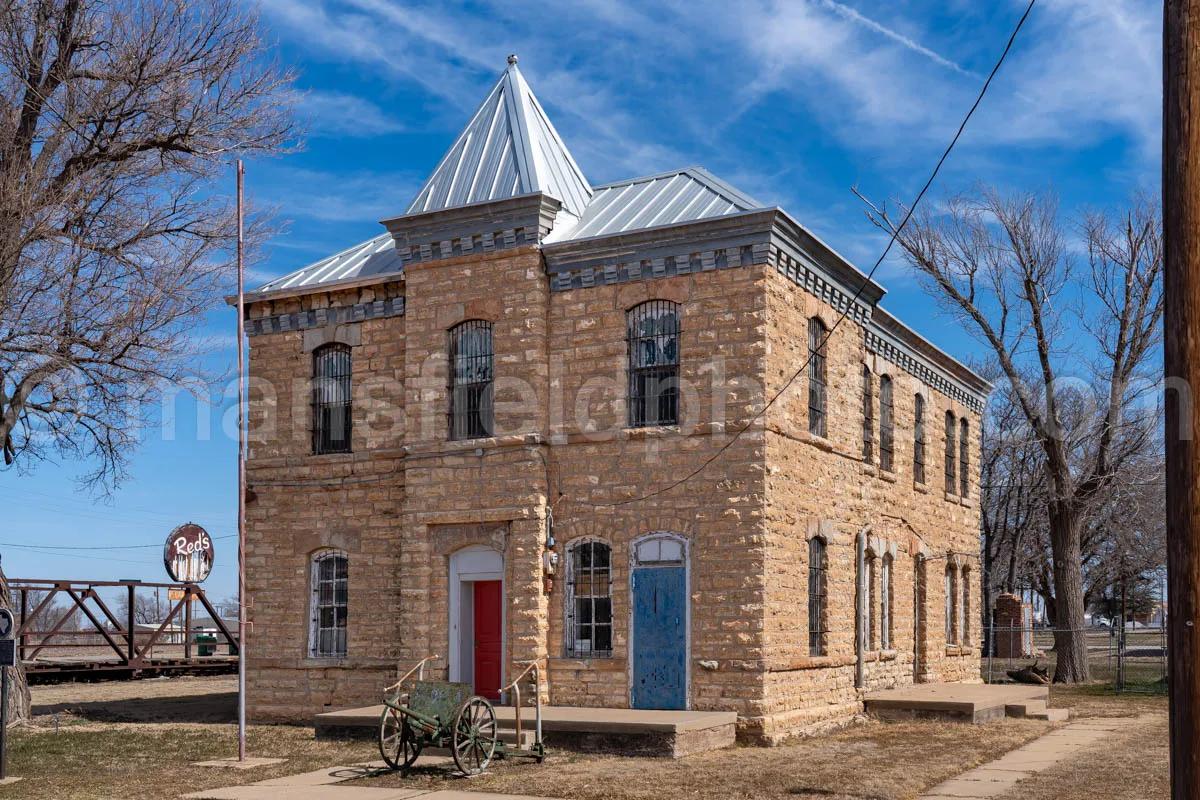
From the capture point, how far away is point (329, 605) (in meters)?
20.8

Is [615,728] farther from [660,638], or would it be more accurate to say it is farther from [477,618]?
[477,618]

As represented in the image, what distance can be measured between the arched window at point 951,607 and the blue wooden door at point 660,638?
11.1 m

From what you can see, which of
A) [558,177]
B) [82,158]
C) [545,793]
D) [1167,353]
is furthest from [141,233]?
[1167,353]

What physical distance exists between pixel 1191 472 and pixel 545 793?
7.45 m

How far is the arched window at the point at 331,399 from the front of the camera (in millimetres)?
21219

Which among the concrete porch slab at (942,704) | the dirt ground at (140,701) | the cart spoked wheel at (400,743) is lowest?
the dirt ground at (140,701)

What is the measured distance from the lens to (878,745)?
17266 millimetres

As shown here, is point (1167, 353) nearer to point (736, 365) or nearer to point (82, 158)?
point (736, 365)

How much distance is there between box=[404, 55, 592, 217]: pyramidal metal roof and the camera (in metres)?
19.9

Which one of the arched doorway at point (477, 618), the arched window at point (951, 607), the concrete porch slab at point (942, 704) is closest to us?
A: the arched doorway at point (477, 618)

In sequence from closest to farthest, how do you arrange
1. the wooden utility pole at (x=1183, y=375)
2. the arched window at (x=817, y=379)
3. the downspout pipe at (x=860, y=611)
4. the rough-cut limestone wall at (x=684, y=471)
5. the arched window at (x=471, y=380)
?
the wooden utility pole at (x=1183, y=375) < the rough-cut limestone wall at (x=684, y=471) < the arched window at (x=471, y=380) < the arched window at (x=817, y=379) < the downspout pipe at (x=860, y=611)

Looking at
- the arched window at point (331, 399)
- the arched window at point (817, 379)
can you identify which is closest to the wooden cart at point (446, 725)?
the arched window at point (331, 399)

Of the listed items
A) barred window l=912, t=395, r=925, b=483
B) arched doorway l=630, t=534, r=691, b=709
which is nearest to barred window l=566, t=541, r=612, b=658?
arched doorway l=630, t=534, r=691, b=709

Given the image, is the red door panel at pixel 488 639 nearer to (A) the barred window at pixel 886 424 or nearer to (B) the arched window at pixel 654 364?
(B) the arched window at pixel 654 364
